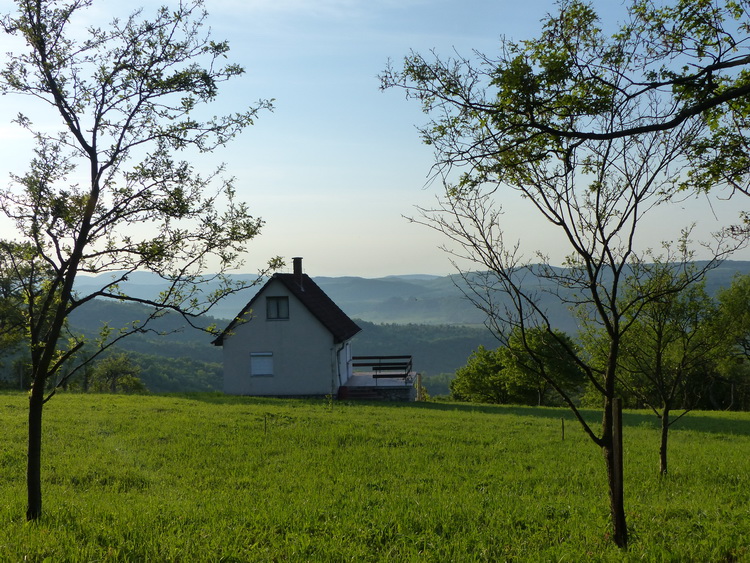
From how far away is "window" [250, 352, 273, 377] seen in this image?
36.0 metres

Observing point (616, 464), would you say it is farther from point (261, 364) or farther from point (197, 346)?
point (197, 346)

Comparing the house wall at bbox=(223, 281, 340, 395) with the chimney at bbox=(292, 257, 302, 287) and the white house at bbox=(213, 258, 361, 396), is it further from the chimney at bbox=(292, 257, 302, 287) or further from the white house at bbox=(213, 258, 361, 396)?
the chimney at bbox=(292, 257, 302, 287)

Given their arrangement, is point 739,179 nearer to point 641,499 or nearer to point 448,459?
point 641,499

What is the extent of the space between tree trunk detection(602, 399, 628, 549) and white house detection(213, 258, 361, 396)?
29761 millimetres

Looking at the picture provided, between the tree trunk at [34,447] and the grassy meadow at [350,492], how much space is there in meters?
0.21

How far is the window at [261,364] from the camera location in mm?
36031

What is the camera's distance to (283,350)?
35938 millimetres

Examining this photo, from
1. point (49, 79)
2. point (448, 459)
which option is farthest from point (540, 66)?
point (448, 459)

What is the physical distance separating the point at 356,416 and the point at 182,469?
439 inches

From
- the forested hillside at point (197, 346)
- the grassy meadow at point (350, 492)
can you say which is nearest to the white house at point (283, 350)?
the grassy meadow at point (350, 492)

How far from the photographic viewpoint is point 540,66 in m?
6.02

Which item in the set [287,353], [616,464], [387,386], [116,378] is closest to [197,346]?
[116,378]

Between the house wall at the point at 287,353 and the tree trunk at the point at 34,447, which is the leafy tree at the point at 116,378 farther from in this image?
the tree trunk at the point at 34,447

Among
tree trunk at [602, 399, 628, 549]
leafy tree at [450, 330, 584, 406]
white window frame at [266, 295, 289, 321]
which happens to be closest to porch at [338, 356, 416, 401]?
white window frame at [266, 295, 289, 321]
